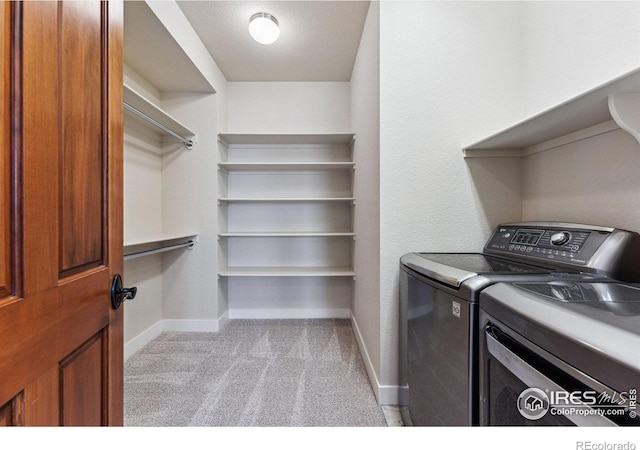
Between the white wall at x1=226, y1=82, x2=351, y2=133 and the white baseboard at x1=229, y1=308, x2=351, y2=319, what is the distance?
179 centimetres

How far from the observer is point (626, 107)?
815mm

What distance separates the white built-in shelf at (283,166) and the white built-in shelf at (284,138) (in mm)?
247

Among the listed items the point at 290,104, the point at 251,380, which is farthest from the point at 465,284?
the point at 290,104

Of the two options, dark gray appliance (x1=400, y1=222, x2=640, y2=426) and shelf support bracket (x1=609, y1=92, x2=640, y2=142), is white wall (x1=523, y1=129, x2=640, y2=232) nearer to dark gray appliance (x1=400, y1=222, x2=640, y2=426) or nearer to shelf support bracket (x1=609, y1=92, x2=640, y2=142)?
dark gray appliance (x1=400, y1=222, x2=640, y2=426)

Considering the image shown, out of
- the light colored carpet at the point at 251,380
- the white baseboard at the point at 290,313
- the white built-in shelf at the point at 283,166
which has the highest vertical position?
the white built-in shelf at the point at 283,166

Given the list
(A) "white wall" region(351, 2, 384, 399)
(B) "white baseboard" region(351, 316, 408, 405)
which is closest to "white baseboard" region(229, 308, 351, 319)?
(A) "white wall" region(351, 2, 384, 399)

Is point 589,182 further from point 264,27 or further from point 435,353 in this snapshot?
point 264,27

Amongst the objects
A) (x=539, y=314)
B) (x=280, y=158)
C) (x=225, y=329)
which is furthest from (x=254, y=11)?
(x=225, y=329)

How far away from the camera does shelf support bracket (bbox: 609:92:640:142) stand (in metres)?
0.81

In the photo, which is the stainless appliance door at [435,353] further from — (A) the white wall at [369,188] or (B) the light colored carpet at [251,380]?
(B) the light colored carpet at [251,380]

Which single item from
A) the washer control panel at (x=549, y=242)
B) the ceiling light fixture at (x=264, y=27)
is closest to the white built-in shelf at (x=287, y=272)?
the washer control panel at (x=549, y=242)

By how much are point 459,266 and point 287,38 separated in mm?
2070

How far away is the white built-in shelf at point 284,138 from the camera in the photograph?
2593 millimetres

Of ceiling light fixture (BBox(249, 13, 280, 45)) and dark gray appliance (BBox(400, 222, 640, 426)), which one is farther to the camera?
ceiling light fixture (BBox(249, 13, 280, 45))
